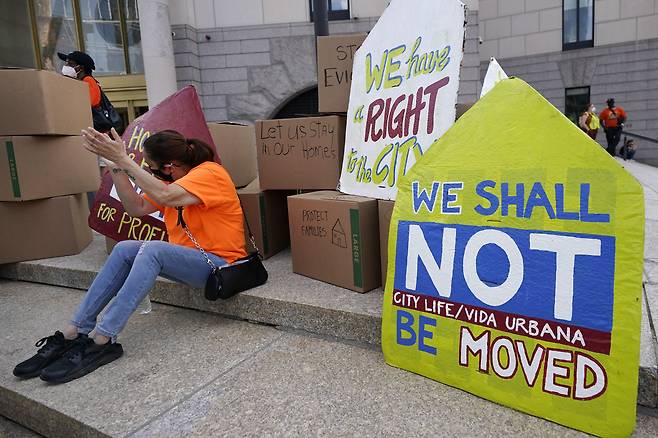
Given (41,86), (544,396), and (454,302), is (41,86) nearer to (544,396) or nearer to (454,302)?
(454,302)

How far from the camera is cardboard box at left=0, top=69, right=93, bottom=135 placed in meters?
3.39

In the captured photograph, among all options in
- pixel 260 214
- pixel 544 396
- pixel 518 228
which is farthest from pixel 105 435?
pixel 260 214

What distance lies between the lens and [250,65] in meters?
8.83

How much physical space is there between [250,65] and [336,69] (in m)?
6.14

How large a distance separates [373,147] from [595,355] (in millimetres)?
1688

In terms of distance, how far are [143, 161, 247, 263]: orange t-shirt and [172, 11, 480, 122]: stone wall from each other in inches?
260

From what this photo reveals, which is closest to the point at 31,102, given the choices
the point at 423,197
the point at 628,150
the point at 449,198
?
the point at 423,197

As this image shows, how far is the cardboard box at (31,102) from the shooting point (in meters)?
3.39

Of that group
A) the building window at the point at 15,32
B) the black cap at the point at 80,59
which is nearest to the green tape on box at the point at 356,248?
the black cap at the point at 80,59

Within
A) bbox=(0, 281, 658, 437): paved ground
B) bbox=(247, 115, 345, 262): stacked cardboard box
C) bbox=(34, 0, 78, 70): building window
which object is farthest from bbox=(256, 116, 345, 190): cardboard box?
bbox=(34, 0, 78, 70): building window

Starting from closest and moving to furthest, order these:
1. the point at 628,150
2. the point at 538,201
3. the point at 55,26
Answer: the point at 538,201 → the point at 55,26 → the point at 628,150

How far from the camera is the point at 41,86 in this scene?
3412 millimetres

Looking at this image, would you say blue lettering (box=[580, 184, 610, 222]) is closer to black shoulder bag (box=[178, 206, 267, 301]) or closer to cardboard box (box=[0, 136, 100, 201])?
black shoulder bag (box=[178, 206, 267, 301])

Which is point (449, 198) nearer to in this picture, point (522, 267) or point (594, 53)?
point (522, 267)
